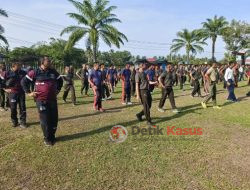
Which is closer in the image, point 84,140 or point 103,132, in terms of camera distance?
point 84,140

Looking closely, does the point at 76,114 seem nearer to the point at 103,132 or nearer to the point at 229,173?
the point at 103,132

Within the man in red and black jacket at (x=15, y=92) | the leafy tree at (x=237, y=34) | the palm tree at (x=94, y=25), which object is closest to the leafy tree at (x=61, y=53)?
the palm tree at (x=94, y=25)

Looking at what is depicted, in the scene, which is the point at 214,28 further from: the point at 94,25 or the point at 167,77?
the point at 167,77

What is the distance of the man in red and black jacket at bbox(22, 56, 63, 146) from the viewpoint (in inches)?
222

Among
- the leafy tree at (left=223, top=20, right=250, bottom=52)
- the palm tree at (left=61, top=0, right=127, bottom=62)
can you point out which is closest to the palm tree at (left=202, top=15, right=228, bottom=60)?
the leafy tree at (left=223, top=20, right=250, bottom=52)

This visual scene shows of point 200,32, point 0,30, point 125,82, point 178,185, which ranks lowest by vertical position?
point 178,185

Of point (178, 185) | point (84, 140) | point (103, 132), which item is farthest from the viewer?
point (103, 132)

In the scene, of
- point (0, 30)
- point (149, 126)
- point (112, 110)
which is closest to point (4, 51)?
point (0, 30)

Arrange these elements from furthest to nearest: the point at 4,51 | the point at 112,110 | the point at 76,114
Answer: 1. the point at 4,51
2. the point at 112,110
3. the point at 76,114

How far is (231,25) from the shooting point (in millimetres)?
41281

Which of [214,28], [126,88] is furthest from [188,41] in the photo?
[126,88]

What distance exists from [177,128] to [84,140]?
266cm

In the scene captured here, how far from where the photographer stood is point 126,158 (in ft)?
16.8

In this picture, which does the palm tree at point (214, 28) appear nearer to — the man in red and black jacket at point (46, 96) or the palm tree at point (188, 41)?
the palm tree at point (188, 41)
